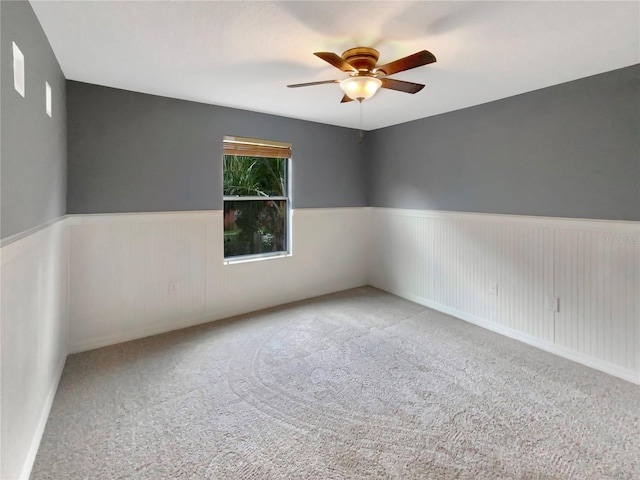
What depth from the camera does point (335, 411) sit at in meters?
2.19

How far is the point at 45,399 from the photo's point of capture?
82.7 inches

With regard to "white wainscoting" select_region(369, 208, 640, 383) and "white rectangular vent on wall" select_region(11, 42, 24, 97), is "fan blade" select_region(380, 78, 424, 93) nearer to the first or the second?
"white wainscoting" select_region(369, 208, 640, 383)

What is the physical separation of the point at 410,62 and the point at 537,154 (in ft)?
6.14

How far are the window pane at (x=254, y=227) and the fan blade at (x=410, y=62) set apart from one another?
2377 millimetres

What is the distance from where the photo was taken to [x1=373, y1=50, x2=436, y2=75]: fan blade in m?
1.91

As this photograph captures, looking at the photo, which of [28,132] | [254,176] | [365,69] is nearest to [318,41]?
[365,69]

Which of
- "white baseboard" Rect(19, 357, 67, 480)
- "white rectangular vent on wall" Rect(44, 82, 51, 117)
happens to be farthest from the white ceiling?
"white baseboard" Rect(19, 357, 67, 480)

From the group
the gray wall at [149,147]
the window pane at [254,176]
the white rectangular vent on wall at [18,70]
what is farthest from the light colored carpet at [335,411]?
the white rectangular vent on wall at [18,70]

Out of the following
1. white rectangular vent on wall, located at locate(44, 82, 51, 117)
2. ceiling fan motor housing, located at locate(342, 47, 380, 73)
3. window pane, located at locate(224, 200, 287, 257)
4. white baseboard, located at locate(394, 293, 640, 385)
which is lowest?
white baseboard, located at locate(394, 293, 640, 385)

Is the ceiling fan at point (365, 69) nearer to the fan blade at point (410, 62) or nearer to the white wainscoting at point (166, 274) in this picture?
the fan blade at point (410, 62)

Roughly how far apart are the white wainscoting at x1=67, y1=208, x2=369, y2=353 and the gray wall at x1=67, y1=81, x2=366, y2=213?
0.56 feet

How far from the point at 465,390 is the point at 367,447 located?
0.96 m

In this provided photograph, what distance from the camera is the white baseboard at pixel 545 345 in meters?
2.65

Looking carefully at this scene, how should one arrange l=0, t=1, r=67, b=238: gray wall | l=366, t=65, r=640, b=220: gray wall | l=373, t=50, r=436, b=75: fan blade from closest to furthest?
1. l=0, t=1, r=67, b=238: gray wall
2. l=373, t=50, r=436, b=75: fan blade
3. l=366, t=65, r=640, b=220: gray wall
